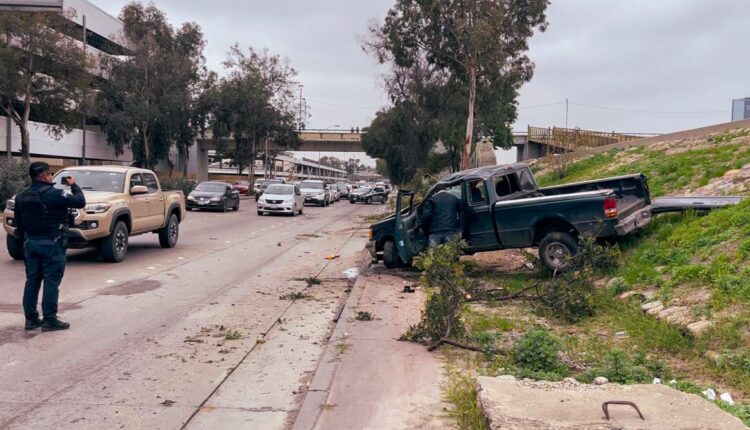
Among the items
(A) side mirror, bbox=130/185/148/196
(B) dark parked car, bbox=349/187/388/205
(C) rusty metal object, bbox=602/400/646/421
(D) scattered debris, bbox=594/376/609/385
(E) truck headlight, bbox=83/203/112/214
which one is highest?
(A) side mirror, bbox=130/185/148/196

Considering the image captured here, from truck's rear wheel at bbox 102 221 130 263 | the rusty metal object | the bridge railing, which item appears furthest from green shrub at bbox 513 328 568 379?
the bridge railing

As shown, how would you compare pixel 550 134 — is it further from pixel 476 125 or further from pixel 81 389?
pixel 81 389

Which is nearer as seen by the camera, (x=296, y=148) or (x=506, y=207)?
(x=506, y=207)

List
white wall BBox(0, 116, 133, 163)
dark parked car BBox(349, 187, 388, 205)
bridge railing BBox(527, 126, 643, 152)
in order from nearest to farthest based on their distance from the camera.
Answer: bridge railing BBox(527, 126, 643, 152)
white wall BBox(0, 116, 133, 163)
dark parked car BBox(349, 187, 388, 205)

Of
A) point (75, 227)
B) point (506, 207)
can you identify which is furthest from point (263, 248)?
point (506, 207)

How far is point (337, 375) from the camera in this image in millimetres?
6086

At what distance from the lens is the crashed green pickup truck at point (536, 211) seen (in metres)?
10.4

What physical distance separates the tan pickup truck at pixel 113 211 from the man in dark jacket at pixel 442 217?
6.02 m

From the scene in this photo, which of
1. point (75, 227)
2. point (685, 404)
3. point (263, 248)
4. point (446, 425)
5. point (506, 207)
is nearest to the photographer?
point (685, 404)

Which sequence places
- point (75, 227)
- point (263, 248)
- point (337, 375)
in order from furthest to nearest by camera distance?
point (263, 248), point (75, 227), point (337, 375)

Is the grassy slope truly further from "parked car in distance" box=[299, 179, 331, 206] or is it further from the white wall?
the white wall

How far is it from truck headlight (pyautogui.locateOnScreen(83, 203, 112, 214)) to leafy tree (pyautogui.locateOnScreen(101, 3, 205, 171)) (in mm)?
37440

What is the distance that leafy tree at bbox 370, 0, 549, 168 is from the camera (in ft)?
105

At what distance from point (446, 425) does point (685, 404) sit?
164 cm
